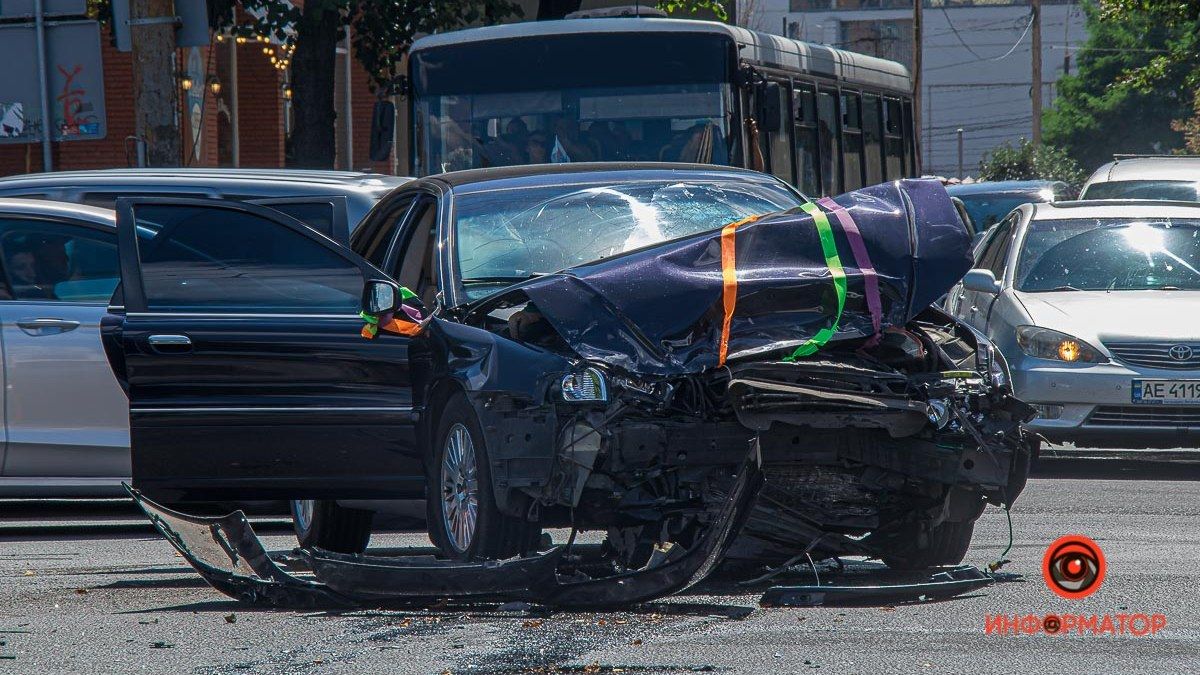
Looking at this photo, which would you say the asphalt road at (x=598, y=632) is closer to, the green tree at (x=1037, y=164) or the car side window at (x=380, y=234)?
the car side window at (x=380, y=234)

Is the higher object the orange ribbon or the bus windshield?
the bus windshield

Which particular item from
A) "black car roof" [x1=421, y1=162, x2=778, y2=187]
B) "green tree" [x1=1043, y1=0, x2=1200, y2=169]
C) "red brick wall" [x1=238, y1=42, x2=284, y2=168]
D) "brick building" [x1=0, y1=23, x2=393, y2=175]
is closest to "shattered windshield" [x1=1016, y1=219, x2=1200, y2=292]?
"black car roof" [x1=421, y1=162, x2=778, y2=187]

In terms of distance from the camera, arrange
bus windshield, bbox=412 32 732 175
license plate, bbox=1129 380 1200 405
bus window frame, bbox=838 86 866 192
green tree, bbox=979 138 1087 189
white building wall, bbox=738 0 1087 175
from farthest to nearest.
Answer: white building wall, bbox=738 0 1087 175
green tree, bbox=979 138 1087 189
bus window frame, bbox=838 86 866 192
bus windshield, bbox=412 32 732 175
license plate, bbox=1129 380 1200 405

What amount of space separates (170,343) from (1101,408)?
601 centimetres

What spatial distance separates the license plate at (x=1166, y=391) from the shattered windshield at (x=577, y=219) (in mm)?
3722

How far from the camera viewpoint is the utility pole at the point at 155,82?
1497cm

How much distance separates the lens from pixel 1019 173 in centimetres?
6009

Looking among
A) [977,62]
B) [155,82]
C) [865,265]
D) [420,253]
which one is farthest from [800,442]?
[977,62]

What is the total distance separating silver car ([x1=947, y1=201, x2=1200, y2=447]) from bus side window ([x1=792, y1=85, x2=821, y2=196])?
11.3ft

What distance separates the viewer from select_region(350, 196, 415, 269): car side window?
8477 millimetres

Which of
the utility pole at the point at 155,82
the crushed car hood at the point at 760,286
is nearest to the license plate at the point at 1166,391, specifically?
the crushed car hood at the point at 760,286

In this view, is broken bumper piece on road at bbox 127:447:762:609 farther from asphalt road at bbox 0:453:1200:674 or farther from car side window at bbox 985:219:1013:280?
car side window at bbox 985:219:1013:280

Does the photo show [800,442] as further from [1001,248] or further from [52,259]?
[1001,248]

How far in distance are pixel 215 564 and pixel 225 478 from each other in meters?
0.33
